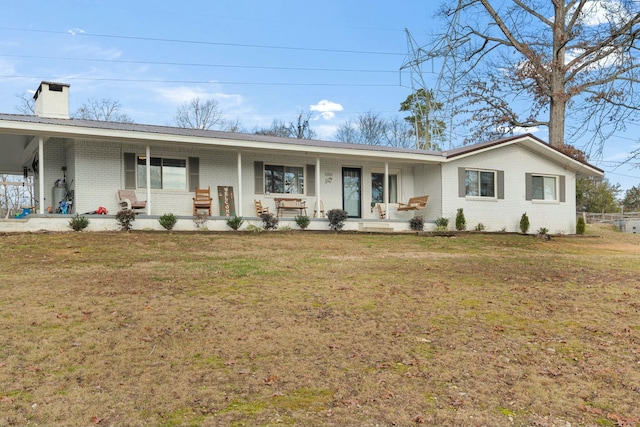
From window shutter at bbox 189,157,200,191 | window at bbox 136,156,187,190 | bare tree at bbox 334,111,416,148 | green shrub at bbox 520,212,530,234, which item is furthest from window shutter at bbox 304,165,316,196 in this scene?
bare tree at bbox 334,111,416,148

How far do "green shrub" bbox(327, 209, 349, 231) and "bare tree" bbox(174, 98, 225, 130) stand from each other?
24.0 metres

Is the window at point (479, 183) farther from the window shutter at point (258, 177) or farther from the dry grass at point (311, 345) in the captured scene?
the dry grass at point (311, 345)

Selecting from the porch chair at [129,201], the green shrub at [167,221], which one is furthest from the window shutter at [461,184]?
the porch chair at [129,201]

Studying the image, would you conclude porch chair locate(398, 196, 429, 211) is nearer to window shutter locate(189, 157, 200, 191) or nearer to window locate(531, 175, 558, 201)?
window locate(531, 175, 558, 201)

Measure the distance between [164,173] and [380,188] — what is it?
7797mm

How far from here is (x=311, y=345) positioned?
4234mm

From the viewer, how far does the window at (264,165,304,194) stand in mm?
15812

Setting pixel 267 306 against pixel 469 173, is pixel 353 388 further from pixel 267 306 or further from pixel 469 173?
pixel 469 173

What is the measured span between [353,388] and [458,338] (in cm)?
154

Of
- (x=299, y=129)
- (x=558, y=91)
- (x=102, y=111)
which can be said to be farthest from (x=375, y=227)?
(x=299, y=129)

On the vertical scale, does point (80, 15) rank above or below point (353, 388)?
above

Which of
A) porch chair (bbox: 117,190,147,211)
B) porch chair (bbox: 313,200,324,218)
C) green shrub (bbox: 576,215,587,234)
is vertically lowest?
green shrub (bbox: 576,215,587,234)

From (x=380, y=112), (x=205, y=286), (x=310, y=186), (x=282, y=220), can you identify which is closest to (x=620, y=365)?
(x=205, y=286)

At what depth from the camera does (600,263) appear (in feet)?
32.6
